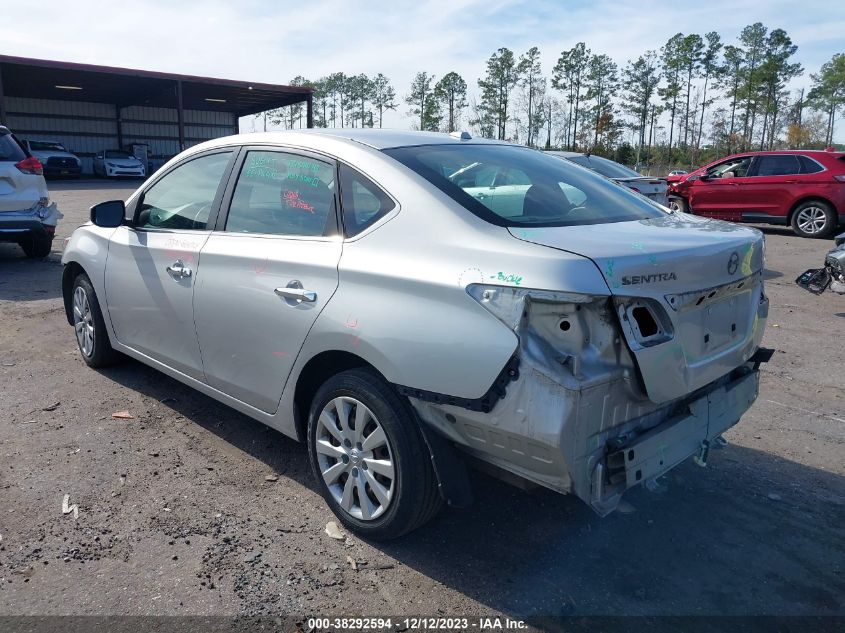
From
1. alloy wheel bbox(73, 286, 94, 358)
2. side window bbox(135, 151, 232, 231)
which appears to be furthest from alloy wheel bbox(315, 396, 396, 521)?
alloy wheel bbox(73, 286, 94, 358)

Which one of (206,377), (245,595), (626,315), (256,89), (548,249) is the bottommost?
(245,595)

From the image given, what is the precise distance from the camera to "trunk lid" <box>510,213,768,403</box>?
2.40 metres

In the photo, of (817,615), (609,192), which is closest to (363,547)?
(817,615)

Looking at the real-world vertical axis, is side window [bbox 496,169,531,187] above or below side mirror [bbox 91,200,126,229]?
above

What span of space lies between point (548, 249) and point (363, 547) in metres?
1.54

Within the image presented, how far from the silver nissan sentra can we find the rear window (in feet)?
21.9

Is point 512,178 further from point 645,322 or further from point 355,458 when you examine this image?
point 355,458

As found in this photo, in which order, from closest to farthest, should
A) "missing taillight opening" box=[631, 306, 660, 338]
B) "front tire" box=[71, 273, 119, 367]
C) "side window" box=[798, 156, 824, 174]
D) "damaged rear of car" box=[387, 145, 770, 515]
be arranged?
"damaged rear of car" box=[387, 145, 770, 515]
"missing taillight opening" box=[631, 306, 660, 338]
"front tire" box=[71, 273, 119, 367]
"side window" box=[798, 156, 824, 174]

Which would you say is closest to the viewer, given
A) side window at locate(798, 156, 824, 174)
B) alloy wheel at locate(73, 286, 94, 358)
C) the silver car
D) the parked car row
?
alloy wheel at locate(73, 286, 94, 358)

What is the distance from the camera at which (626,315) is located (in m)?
2.39

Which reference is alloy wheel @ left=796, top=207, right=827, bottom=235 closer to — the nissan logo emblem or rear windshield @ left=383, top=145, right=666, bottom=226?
rear windshield @ left=383, top=145, right=666, bottom=226

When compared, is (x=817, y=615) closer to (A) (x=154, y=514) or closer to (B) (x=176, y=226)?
(A) (x=154, y=514)

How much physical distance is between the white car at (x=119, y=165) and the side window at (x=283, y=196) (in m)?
31.7

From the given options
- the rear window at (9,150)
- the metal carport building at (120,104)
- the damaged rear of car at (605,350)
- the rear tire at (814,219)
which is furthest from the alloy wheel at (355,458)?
the metal carport building at (120,104)
